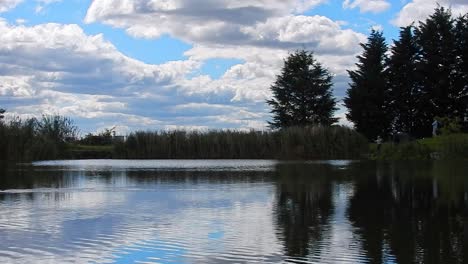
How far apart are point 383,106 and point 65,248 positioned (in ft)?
195

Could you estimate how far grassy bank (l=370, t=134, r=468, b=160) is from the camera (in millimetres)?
47250

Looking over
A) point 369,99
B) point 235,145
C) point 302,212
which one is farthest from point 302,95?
point 302,212

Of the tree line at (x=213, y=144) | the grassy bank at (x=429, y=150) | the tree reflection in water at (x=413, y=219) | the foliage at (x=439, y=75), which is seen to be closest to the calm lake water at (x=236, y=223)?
the tree reflection in water at (x=413, y=219)

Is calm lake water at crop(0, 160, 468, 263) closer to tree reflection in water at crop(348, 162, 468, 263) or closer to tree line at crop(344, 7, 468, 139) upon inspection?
tree reflection in water at crop(348, 162, 468, 263)

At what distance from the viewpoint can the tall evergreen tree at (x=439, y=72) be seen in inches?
2569

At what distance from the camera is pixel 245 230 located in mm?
13242

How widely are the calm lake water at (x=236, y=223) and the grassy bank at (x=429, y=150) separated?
75.4 feet

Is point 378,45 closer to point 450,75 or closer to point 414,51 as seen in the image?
point 414,51

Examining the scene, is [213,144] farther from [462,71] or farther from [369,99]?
[462,71]

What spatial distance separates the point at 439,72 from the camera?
65500 millimetres

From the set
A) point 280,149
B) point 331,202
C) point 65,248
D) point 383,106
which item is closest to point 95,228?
point 65,248

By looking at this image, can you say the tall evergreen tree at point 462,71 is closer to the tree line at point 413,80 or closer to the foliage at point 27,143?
the tree line at point 413,80

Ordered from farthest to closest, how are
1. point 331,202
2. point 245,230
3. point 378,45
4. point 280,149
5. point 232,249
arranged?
point 378,45, point 280,149, point 331,202, point 245,230, point 232,249

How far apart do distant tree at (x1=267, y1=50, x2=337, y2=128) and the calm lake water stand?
50.6 m
